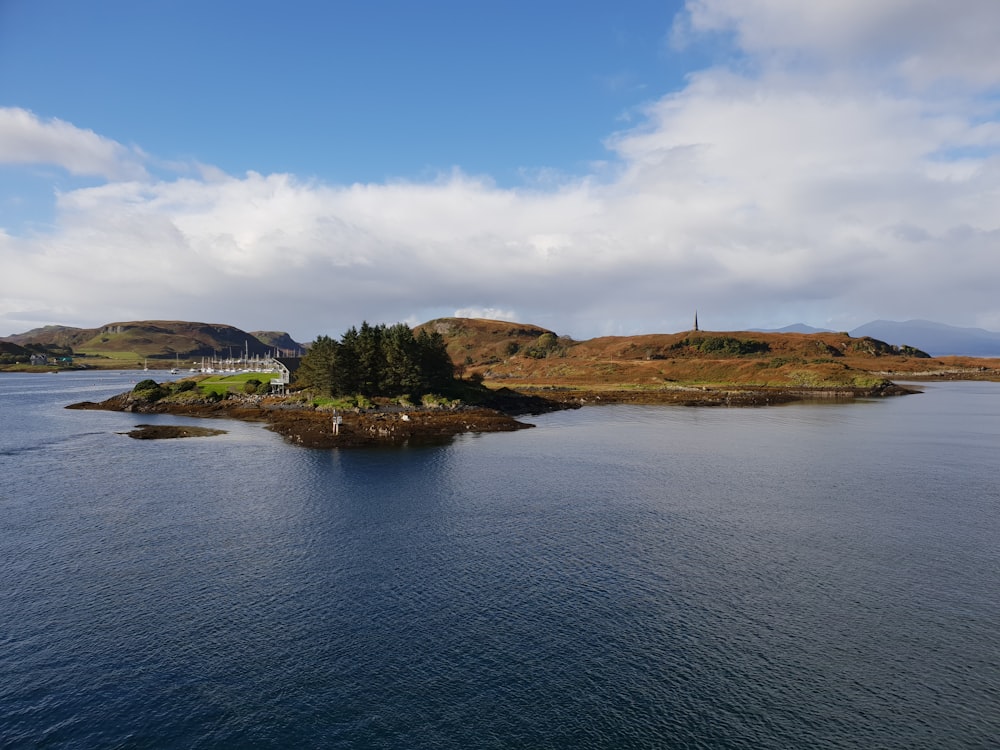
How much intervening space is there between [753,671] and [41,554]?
166 feet

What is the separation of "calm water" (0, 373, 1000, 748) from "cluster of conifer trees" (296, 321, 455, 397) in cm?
4959

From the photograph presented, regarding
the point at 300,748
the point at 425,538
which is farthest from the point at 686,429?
the point at 300,748

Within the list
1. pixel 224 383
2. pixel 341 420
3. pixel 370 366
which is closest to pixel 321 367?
pixel 370 366

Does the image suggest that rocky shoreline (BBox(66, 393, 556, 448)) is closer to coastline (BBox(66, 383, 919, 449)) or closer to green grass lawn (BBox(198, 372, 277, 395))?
coastline (BBox(66, 383, 919, 449))

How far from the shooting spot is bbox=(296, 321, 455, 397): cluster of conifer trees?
401ft

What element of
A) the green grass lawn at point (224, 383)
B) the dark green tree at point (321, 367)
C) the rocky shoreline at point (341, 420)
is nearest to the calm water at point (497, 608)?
the rocky shoreline at point (341, 420)

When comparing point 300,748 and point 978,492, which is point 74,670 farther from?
point 978,492

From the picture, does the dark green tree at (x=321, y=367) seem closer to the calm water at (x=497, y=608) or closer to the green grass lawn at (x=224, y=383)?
the green grass lawn at (x=224, y=383)

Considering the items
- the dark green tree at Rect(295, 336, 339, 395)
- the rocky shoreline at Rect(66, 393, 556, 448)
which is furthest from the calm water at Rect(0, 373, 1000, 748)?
the dark green tree at Rect(295, 336, 339, 395)

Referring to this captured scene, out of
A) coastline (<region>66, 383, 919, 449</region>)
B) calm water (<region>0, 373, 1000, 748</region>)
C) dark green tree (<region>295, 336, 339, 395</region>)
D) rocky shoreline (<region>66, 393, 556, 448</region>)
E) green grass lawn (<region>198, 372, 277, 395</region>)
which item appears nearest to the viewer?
calm water (<region>0, 373, 1000, 748</region>)

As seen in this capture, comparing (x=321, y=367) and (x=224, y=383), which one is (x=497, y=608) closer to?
(x=321, y=367)

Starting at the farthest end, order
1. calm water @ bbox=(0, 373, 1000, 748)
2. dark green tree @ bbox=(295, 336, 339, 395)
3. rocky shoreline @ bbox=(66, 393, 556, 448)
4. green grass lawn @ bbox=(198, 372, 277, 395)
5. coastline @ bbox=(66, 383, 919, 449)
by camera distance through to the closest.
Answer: green grass lawn @ bbox=(198, 372, 277, 395) < dark green tree @ bbox=(295, 336, 339, 395) < coastline @ bbox=(66, 383, 919, 449) < rocky shoreline @ bbox=(66, 393, 556, 448) < calm water @ bbox=(0, 373, 1000, 748)

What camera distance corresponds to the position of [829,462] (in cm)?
8025

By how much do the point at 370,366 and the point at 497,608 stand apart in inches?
3706
